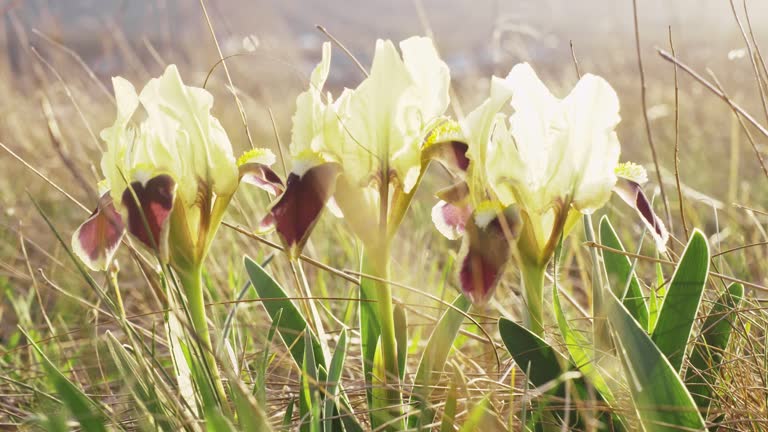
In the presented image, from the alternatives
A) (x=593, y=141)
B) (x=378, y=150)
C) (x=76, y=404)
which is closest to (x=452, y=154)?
(x=378, y=150)

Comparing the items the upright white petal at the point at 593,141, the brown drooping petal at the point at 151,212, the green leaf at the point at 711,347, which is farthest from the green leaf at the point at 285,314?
the green leaf at the point at 711,347

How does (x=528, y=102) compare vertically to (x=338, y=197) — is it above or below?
above

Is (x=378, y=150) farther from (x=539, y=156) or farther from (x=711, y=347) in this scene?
(x=711, y=347)

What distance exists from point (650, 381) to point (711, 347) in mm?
312

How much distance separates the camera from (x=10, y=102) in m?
5.26

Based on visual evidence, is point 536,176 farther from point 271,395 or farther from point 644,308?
point 271,395

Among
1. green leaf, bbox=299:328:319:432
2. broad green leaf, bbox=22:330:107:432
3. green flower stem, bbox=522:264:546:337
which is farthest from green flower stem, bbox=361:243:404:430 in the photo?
broad green leaf, bbox=22:330:107:432

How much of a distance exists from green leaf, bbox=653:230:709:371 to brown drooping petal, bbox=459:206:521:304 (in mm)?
307

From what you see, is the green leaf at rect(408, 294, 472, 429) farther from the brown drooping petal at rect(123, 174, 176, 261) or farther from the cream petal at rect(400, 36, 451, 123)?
the brown drooping petal at rect(123, 174, 176, 261)

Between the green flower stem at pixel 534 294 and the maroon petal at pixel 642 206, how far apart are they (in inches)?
7.7

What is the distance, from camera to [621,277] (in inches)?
61.7

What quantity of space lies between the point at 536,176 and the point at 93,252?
0.74 meters

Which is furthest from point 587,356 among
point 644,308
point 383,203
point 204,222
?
point 204,222

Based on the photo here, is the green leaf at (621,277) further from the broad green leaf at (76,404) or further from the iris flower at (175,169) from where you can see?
the broad green leaf at (76,404)
